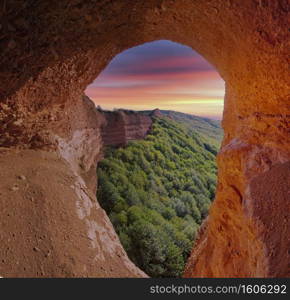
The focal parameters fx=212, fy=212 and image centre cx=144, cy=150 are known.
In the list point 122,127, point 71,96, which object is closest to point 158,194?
point 122,127

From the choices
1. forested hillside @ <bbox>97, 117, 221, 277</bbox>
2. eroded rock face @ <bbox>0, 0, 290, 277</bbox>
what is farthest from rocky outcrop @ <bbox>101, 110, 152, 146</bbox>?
eroded rock face @ <bbox>0, 0, 290, 277</bbox>

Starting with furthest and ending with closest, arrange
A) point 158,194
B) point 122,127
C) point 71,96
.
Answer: point 122,127 < point 158,194 < point 71,96

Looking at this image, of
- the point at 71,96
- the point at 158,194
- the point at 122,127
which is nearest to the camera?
the point at 71,96

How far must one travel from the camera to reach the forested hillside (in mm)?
10383

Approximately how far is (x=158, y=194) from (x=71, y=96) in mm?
13062

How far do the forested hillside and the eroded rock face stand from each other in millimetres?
7560

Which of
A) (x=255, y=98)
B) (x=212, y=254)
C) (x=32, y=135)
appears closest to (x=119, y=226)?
(x=212, y=254)

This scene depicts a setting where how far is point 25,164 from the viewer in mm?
2967

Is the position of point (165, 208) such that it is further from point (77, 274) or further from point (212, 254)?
point (77, 274)

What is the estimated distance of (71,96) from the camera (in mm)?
3703

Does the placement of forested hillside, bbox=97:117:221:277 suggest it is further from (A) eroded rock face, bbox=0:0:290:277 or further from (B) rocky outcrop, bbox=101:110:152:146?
(A) eroded rock face, bbox=0:0:290:277

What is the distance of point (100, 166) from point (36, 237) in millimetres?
12684

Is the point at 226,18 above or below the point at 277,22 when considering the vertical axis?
above

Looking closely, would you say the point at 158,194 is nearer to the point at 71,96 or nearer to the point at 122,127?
the point at 122,127
